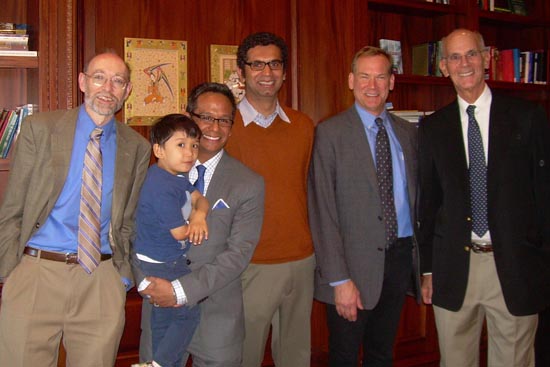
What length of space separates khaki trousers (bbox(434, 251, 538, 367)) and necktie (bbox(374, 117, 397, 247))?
348 mm

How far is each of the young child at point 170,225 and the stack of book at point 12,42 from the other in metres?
1.05

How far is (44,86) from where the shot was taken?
8.32 feet

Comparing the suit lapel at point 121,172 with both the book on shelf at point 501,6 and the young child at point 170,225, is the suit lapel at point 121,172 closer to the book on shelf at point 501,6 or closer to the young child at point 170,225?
the young child at point 170,225

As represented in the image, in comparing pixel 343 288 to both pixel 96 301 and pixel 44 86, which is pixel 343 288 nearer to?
pixel 96 301

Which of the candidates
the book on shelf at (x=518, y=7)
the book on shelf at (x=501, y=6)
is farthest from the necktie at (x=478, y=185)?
the book on shelf at (x=518, y=7)

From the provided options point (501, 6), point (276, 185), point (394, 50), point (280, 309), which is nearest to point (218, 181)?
point (276, 185)

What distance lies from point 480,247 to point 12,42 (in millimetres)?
2298

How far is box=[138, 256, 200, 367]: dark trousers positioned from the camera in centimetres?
193

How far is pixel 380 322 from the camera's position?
2438 mm

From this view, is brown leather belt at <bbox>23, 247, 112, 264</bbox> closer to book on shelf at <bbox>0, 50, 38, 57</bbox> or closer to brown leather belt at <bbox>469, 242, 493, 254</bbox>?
book on shelf at <bbox>0, 50, 38, 57</bbox>

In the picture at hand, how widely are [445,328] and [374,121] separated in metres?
0.94

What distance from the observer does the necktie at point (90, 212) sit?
6.47ft

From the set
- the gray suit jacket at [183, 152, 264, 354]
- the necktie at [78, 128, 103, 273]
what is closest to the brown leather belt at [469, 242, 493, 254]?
the gray suit jacket at [183, 152, 264, 354]

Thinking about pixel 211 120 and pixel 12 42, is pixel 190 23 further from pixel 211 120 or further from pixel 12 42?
pixel 211 120
